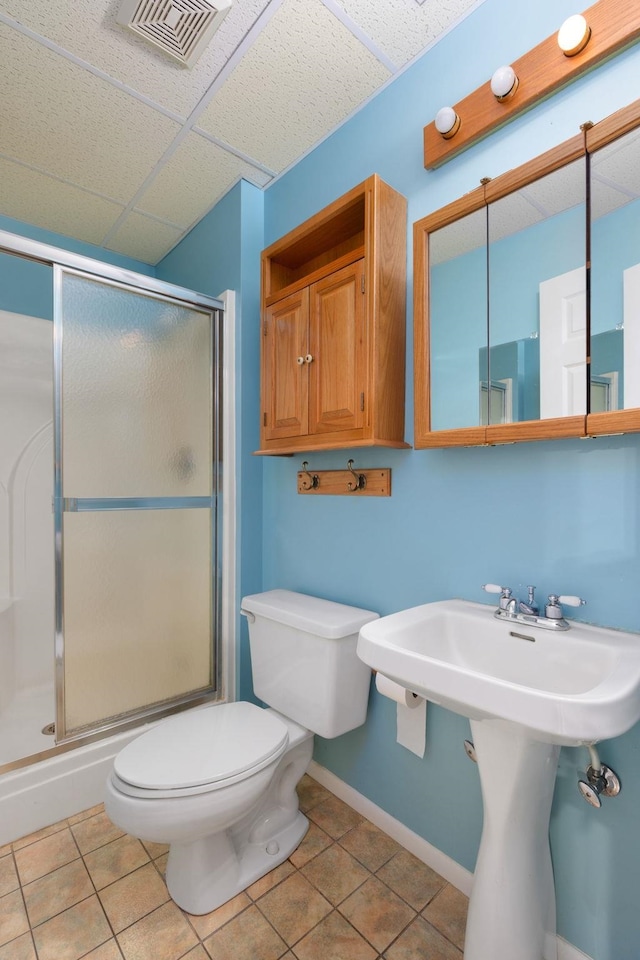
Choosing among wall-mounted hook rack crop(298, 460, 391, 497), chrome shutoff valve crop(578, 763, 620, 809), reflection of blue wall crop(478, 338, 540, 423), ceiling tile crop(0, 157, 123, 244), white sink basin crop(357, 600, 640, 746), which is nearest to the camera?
white sink basin crop(357, 600, 640, 746)

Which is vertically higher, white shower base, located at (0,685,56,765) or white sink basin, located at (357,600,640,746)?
white sink basin, located at (357,600,640,746)

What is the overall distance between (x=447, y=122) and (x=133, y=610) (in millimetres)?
1961

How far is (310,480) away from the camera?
70.4 inches

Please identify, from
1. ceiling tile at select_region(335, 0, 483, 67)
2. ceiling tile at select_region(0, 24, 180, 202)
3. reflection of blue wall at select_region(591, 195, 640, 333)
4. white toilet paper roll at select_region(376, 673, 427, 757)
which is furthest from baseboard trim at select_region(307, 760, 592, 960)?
ceiling tile at select_region(0, 24, 180, 202)

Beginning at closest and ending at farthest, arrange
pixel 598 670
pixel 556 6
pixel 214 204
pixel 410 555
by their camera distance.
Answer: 1. pixel 598 670
2. pixel 556 6
3. pixel 410 555
4. pixel 214 204

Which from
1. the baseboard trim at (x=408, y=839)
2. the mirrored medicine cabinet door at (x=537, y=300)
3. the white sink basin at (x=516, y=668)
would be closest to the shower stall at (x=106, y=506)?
the baseboard trim at (x=408, y=839)

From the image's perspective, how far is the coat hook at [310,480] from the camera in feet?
5.79

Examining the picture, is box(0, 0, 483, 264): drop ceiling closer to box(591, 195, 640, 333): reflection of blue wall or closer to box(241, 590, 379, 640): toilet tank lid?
box(591, 195, 640, 333): reflection of blue wall

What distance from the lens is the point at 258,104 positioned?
62.9 inches

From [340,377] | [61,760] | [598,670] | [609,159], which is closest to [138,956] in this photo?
[61,760]

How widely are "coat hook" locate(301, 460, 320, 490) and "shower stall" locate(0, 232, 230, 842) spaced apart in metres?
0.46

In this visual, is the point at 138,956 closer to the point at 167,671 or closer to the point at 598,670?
the point at 167,671

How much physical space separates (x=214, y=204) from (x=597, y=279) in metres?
1.83

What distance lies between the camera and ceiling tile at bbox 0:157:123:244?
1980 millimetres
